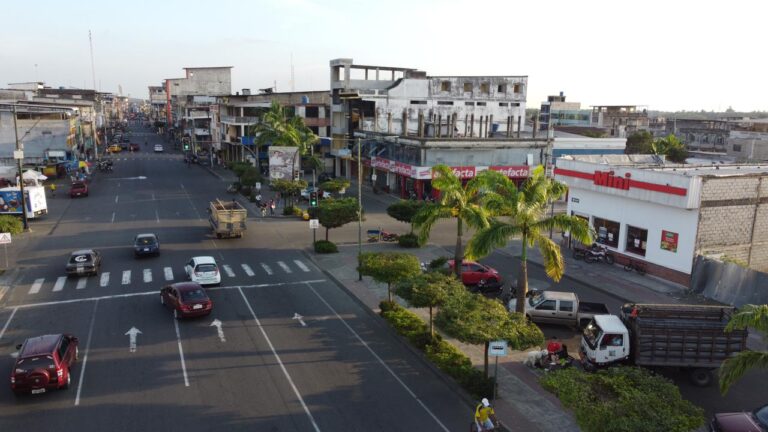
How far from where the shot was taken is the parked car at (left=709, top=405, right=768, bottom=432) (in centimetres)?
1488

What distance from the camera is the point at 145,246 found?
35844 mm

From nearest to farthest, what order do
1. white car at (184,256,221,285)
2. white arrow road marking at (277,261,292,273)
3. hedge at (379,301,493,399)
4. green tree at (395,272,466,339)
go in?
hedge at (379,301,493,399) → green tree at (395,272,466,339) → white car at (184,256,221,285) → white arrow road marking at (277,261,292,273)

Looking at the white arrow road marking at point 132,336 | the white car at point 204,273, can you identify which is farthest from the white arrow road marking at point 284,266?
the white arrow road marking at point 132,336

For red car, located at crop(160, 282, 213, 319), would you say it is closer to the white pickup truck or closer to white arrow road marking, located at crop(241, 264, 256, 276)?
Answer: white arrow road marking, located at crop(241, 264, 256, 276)

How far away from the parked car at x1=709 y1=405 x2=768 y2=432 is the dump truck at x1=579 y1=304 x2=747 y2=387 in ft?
11.6

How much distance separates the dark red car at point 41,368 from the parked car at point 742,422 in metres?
20.0

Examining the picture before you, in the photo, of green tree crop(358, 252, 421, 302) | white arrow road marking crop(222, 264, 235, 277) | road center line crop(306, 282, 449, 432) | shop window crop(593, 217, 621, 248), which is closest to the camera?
road center line crop(306, 282, 449, 432)

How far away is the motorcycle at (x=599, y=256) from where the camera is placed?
117 ft

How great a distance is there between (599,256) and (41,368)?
30829 mm

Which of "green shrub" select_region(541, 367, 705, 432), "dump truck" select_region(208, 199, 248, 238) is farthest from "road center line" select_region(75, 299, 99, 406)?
"green shrub" select_region(541, 367, 705, 432)

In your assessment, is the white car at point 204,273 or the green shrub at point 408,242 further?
the green shrub at point 408,242

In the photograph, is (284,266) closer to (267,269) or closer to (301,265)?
(301,265)

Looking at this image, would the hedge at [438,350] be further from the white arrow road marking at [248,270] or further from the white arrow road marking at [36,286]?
the white arrow road marking at [36,286]

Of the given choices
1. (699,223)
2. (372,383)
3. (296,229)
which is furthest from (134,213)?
(699,223)
